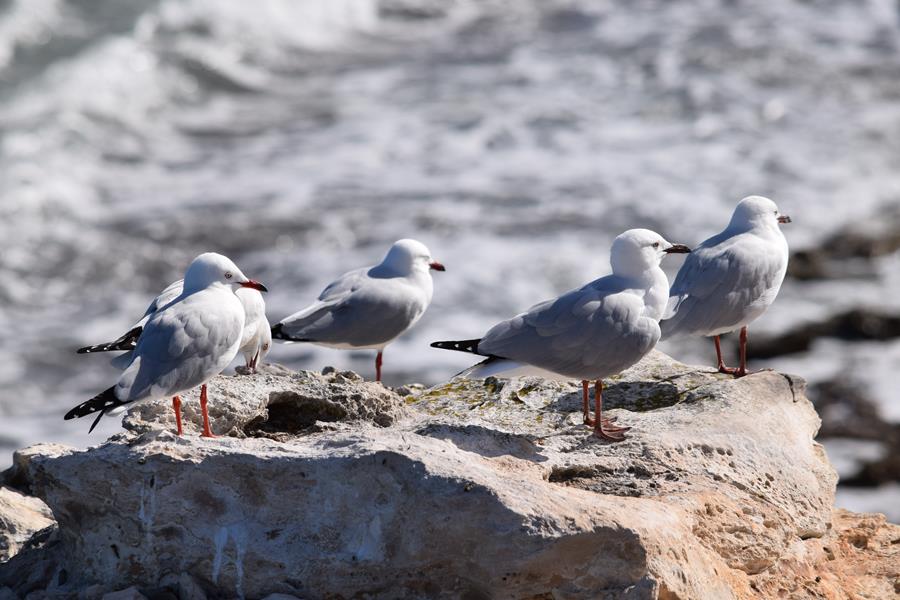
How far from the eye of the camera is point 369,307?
7316 millimetres

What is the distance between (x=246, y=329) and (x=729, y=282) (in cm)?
255

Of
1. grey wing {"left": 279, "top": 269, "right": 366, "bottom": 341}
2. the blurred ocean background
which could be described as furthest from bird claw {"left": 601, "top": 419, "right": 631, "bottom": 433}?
the blurred ocean background

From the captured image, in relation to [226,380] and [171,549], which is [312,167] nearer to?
[226,380]

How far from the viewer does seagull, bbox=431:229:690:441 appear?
557 cm

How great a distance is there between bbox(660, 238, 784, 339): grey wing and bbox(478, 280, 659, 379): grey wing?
109 cm

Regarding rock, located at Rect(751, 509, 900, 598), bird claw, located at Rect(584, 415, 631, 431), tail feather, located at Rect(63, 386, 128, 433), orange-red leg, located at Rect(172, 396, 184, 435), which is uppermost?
tail feather, located at Rect(63, 386, 128, 433)

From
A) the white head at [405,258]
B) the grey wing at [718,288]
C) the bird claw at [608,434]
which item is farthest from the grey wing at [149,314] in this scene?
the grey wing at [718,288]

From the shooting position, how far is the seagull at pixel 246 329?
5.96 meters

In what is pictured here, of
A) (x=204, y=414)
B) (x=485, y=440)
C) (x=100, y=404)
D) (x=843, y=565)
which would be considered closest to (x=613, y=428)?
(x=485, y=440)

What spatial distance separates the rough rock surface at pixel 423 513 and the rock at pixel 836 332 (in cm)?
636

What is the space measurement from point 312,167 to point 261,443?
11906mm

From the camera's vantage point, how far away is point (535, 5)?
23.6m

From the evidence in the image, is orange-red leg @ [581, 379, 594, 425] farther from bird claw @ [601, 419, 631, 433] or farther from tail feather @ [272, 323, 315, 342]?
tail feather @ [272, 323, 315, 342]

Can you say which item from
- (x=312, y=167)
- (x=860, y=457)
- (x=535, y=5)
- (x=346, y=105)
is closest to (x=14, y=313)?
(x=312, y=167)
